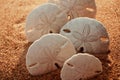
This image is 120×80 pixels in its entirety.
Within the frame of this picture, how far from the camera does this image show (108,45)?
2359 mm

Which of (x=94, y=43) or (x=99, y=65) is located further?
(x=94, y=43)

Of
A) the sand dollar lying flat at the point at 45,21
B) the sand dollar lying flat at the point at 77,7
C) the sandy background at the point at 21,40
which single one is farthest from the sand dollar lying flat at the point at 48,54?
the sand dollar lying flat at the point at 77,7

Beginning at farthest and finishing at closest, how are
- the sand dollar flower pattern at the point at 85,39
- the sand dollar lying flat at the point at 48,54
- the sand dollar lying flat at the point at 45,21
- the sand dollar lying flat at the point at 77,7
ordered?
the sand dollar lying flat at the point at 77,7, the sand dollar lying flat at the point at 45,21, the sand dollar flower pattern at the point at 85,39, the sand dollar lying flat at the point at 48,54

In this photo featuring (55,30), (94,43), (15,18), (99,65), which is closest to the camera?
(99,65)

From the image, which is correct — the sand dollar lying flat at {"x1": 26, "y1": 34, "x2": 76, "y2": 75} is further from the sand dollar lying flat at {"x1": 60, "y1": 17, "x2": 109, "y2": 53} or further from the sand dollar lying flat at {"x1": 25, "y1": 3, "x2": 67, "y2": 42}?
the sand dollar lying flat at {"x1": 25, "y1": 3, "x2": 67, "y2": 42}

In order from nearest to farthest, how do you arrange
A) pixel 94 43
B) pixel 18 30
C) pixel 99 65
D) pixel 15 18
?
pixel 99 65 < pixel 94 43 < pixel 18 30 < pixel 15 18

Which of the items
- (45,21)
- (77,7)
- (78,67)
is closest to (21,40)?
(45,21)

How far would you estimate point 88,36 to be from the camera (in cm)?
228

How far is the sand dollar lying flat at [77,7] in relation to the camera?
2.60 metres

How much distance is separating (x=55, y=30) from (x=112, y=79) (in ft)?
2.19

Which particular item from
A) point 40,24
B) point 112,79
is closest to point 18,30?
point 40,24

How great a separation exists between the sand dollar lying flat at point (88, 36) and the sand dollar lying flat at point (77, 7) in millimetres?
280

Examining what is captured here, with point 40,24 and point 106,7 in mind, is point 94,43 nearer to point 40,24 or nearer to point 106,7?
point 40,24

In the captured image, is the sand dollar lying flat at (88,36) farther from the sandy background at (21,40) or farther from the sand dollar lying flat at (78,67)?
the sand dollar lying flat at (78,67)
